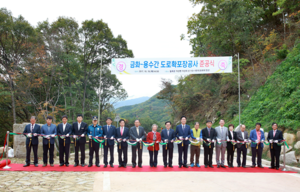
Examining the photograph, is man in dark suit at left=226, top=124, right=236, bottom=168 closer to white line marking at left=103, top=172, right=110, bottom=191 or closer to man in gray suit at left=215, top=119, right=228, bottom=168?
man in gray suit at left=215, top=119, right=228, bottom=168

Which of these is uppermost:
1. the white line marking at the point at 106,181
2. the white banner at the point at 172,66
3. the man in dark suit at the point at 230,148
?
the white banner at the point at 172,66

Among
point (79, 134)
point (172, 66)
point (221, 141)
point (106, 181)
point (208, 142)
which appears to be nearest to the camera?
point (106, 181)

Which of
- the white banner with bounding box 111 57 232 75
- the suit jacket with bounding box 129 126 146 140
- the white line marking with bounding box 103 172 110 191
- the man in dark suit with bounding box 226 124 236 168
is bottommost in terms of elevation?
the white line marking with bounding box 103 172 110 191

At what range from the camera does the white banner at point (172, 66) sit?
9.97 meters

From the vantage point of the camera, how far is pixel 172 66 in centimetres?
1002

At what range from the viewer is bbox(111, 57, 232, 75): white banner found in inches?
392

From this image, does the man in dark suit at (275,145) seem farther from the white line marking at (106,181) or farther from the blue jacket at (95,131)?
the blue jacket at (95,131)

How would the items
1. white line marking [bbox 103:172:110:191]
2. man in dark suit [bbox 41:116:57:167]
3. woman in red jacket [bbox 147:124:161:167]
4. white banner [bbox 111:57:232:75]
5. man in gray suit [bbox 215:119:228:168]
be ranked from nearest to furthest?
white line marking [bbox 103:172:110:191] → man in dark suit [bbox 41:116:57:167] → woman in red jacket [bbox 147:124:161:167] → man in gray suit [bbox 215:119:228:168] → white banner [bbox 111:57:232:75]

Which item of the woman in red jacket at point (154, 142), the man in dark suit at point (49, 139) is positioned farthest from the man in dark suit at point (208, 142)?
the man in dark suit at point (49, 139)

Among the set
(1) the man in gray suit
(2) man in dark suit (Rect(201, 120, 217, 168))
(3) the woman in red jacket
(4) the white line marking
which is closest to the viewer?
(4) the white line marking

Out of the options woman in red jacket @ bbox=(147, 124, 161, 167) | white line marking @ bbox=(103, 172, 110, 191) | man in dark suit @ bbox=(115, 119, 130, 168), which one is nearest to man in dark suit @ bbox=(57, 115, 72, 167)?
man in dark suit @ bbox=(115, 119, 130, 168)

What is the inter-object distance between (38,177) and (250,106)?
12.4 m

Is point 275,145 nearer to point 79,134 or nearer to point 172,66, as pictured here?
point 172,66

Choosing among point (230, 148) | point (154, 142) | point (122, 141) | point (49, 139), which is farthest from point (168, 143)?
point (49, 139)
